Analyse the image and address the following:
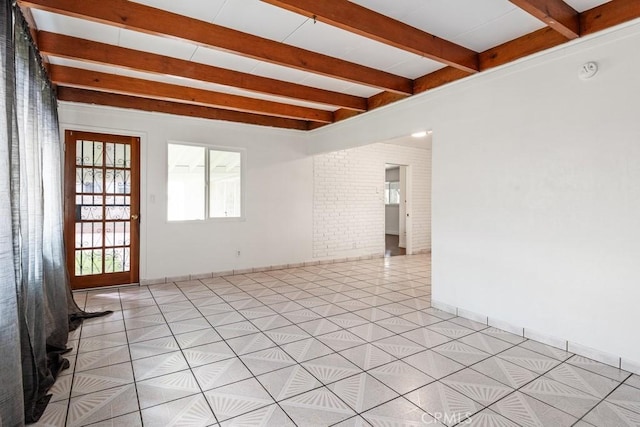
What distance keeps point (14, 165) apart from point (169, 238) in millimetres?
3339

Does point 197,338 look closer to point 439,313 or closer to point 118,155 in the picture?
point 439,313

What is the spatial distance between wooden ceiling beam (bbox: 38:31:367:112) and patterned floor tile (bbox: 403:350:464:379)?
3.08 metres

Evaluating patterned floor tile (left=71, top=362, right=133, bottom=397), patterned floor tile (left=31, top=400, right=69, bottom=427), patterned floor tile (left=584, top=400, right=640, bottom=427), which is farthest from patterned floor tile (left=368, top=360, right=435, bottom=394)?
patterned floor tile (left=31, top=400, right=69, bottom=427)

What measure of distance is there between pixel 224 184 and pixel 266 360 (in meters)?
3.56

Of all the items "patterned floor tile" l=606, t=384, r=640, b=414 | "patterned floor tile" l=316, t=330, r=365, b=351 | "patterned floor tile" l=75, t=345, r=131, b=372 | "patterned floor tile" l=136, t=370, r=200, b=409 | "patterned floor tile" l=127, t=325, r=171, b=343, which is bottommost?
"patterned floor tile" l=606, t=384, r=640, b=414

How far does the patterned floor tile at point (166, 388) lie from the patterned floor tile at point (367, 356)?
112cm

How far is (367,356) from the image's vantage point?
2.66 metres

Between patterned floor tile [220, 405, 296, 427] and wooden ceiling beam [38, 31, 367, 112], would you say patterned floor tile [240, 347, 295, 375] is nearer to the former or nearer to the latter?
patterned floor tile [220, 405, 296, 427]

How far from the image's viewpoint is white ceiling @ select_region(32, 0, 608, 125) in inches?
96.0

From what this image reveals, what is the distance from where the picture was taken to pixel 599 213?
102 inches

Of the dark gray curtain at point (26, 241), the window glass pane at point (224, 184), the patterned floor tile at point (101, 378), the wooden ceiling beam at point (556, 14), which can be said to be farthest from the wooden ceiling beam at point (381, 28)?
the window glass pane at point (224, 184)

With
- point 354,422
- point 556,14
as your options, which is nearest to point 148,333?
point 354,422

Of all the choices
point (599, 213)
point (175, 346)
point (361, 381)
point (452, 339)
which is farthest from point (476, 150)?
point (175, 346)

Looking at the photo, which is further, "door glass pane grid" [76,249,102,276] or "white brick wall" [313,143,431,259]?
"white brick wall" [313,143,431,259]
